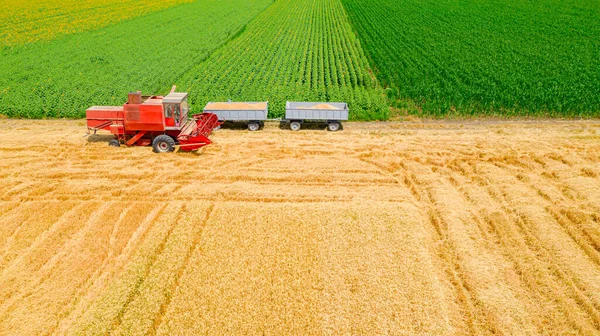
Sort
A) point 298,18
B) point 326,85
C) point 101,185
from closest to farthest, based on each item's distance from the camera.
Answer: point 101,185
point 326,85
point 298,18

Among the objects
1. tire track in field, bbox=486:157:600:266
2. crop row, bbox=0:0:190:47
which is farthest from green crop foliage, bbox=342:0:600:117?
crop row, bbox=0:0:190:47

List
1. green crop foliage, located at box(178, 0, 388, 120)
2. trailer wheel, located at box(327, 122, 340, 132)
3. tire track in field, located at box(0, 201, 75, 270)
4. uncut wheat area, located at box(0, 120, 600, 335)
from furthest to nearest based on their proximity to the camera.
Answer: green crop foliage, located at box(178, 0, 388, 120)
trailer wheel, located at box(327, 122, 340, 132)
tire track in field, located at box(0, 201, 75, 270)
uncut wheat area, located at box(0, 120, 600, 335)

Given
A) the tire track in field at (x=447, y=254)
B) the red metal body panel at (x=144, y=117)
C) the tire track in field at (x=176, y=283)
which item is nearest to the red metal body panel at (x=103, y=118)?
the red metal body panel at (x=144, y=117)

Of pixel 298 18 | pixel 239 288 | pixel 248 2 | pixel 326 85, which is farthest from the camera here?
pixel 248 2

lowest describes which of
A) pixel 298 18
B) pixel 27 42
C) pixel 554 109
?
pixel 554 109

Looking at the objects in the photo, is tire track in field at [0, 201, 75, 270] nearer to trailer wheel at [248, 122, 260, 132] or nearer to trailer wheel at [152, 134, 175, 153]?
trailer wheel at [152, 134, 175, 153]

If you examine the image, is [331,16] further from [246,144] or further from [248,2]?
[246,144]

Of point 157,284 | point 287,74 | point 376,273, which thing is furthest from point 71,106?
point 376,273

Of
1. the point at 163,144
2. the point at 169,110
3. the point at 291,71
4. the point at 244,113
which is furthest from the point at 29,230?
the point at 291,71
